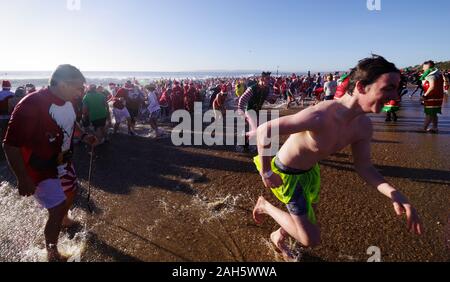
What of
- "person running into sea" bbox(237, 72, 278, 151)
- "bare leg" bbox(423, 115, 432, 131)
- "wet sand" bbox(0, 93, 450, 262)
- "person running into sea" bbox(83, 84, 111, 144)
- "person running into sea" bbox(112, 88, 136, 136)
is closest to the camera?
"wet sand" bbox(0, 93, 450, 262)

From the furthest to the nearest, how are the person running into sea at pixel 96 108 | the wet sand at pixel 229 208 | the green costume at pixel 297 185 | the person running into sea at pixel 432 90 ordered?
1. the person running into sea at pixel 432 90
2. the person running into sea at pixel 96 108
3. the wet sand at pixel 229 208
4. the green costume at pixel 297 185

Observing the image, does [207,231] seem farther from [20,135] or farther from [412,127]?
[412,127]

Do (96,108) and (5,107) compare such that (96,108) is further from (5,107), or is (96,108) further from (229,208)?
(229,208)

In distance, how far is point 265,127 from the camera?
8.18ft

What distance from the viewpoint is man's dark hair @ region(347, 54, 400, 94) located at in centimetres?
229

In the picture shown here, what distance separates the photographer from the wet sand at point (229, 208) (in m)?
3.44

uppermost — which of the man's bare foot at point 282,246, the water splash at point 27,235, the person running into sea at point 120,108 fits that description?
the person running into sea at point 120,108

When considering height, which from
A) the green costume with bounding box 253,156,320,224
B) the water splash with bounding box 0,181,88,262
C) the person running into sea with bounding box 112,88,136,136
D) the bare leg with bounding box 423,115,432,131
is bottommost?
the water splash with bounding box 0,181,88,262

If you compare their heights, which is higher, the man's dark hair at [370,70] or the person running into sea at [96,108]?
the man's dark hair at [370,70]

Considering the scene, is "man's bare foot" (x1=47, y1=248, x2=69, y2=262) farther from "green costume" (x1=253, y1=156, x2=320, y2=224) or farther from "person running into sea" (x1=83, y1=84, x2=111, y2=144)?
"person running into sea" (x1=83, y1=84, x2=111, y2=144)

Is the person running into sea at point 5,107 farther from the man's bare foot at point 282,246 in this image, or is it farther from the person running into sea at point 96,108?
the man's bare foot at point 282,246

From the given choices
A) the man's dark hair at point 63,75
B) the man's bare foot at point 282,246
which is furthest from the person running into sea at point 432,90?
the man's dark hair at point 63,75

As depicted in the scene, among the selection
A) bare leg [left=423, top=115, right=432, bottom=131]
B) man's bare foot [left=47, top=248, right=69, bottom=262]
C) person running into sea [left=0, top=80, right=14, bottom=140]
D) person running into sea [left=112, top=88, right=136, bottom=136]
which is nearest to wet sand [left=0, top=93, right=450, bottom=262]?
man's bare foot [left=47, top=248, right=69, bottom=262]
